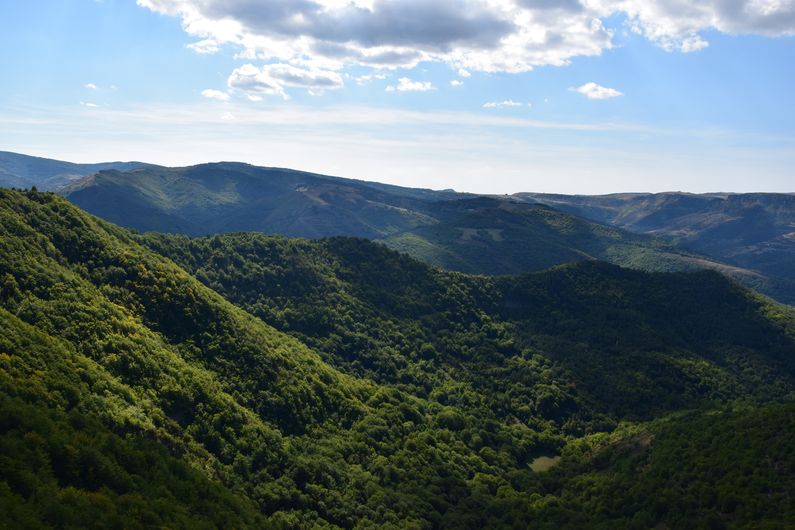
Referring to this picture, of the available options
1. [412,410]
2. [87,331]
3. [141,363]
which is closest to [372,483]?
[412,410]

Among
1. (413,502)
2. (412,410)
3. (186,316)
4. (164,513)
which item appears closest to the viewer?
(164,513)

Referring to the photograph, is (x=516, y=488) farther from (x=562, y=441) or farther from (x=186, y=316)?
(x=186, y=316)

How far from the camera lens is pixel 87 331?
352ft

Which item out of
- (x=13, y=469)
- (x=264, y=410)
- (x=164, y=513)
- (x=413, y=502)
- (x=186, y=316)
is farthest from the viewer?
(x=186, y=316)

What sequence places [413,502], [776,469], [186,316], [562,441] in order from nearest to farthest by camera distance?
[776,469]
[413,502]
[186,316]
[562,441]

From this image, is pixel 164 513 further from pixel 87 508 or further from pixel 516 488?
pixel 516 488

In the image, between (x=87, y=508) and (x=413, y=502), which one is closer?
(x=87, y=508)

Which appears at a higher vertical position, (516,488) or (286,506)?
(286,506)

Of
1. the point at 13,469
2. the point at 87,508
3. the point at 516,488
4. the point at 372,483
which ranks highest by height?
the point at 13,469

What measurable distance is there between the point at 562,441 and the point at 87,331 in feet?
456

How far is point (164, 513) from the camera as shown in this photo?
6988 centimetres

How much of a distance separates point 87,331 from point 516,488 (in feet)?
354

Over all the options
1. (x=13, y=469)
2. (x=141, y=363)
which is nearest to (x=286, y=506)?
(x=141, y=363)

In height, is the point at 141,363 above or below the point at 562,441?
above
